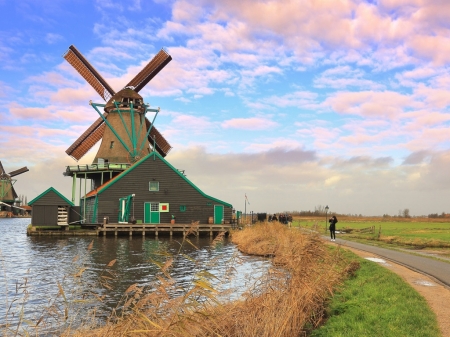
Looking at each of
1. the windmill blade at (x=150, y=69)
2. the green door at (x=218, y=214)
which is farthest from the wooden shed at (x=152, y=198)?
the windmill blade at (x=150, y=69)

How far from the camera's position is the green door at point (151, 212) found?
4097 centimetres

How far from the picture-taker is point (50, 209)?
41.3m

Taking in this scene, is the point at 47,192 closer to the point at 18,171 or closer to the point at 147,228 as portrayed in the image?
the point at 147,228

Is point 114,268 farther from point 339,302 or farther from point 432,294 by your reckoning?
point 432,294

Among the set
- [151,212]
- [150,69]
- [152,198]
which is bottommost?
[151,212]

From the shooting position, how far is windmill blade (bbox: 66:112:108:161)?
50156 mm

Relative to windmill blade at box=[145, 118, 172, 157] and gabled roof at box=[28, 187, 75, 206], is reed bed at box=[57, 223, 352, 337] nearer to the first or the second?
gabled roof at box=[28, 187, 75, 206]

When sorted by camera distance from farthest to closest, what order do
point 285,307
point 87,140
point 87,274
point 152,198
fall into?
point 87,140
point 152,198
point 87,274
point 285,307

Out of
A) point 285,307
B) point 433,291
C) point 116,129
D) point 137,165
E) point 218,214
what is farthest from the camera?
point 116,129

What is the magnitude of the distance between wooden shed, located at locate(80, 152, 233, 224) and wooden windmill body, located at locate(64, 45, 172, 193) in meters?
4.72

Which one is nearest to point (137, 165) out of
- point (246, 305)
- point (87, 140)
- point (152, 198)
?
point (152, 198)

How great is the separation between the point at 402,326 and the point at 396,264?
8509 mm

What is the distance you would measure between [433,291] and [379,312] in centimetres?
259

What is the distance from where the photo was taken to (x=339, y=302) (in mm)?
10133
